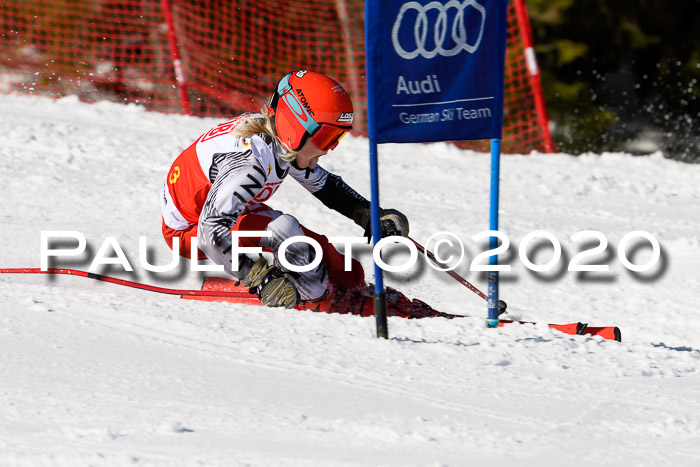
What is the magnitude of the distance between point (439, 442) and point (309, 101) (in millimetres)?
1914

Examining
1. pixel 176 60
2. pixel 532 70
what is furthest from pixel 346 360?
pixel 176 60

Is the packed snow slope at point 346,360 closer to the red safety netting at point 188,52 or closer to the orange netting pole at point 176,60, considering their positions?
the orange netting pole at point 176,60

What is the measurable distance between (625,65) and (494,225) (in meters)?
14.1

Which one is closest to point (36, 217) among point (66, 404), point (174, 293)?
point (174, 293)

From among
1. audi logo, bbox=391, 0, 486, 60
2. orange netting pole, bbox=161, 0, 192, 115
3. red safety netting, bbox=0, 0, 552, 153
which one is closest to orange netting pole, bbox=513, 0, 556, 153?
red safety netting, bbox=0, 0, 552, 153

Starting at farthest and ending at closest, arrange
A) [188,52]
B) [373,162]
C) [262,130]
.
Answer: [188,52] < [262,130] < [373,162]

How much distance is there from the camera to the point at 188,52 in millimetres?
10414

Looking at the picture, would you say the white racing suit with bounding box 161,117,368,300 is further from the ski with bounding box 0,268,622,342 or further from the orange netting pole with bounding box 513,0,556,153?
the orange netting pole with bounding box 513,0,556,153

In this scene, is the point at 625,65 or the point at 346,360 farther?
the point at 625,65

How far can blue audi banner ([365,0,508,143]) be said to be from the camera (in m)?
3.80

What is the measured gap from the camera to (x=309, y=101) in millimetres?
4387

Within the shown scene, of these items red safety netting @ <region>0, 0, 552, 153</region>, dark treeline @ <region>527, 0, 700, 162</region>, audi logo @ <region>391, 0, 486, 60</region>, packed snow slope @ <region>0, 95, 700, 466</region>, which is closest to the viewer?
packed snow slope @ <region>0, 95, 700, 466</region>

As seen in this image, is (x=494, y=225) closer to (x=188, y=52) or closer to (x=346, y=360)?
(x=346, y=360)

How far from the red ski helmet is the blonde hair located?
0.04 meters
